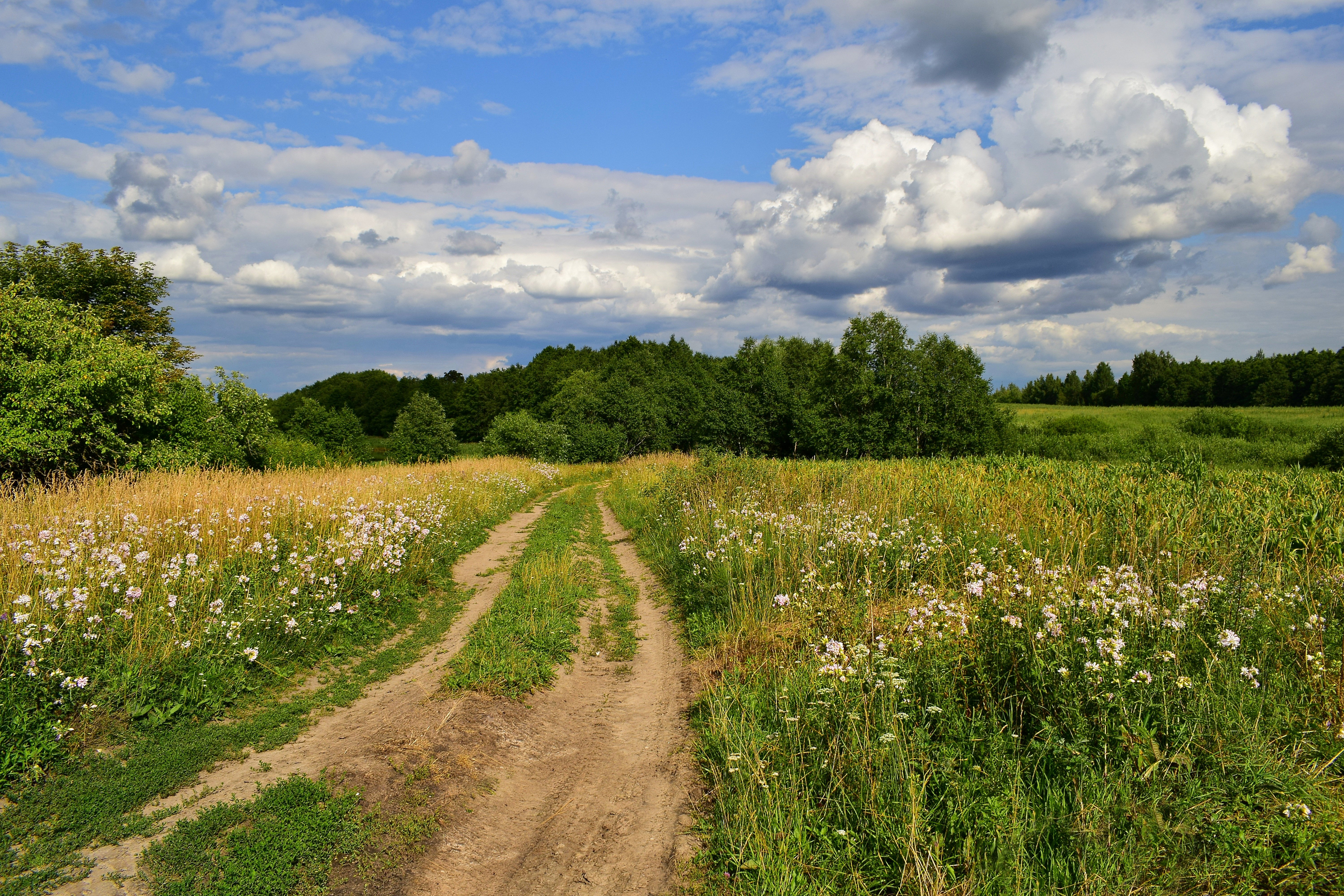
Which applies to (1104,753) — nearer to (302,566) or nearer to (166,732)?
(166,732)

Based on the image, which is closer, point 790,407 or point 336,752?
point 336,752

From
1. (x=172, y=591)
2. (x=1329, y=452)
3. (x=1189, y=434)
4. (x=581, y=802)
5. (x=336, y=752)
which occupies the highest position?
(x=1189, y=434)

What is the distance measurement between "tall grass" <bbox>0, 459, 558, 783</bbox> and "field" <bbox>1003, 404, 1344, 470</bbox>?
34.3 meters

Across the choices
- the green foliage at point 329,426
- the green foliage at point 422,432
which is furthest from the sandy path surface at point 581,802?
the green foliage at point 329,426

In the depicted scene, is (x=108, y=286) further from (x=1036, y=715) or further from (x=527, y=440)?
(x=1036, y=715)

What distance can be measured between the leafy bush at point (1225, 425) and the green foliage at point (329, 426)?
7330 cm

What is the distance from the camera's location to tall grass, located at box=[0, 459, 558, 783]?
16.2 feet

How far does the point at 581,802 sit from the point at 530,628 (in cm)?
330

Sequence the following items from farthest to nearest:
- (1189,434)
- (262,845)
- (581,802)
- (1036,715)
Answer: (1189,434) → (581,802) → (1036,715) → (262,845)

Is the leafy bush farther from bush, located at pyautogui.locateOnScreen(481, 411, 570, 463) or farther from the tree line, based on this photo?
bush, located at pyautogui.locateOnScreen(481, 411, 570, 463)

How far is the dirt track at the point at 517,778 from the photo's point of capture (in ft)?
11.9

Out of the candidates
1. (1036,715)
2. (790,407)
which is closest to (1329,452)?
(790,407)

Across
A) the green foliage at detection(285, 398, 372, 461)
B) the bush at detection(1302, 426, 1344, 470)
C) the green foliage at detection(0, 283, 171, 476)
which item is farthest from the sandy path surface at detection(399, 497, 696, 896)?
the green foliage at detection(285, 398, 372, 461)

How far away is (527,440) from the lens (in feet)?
171
